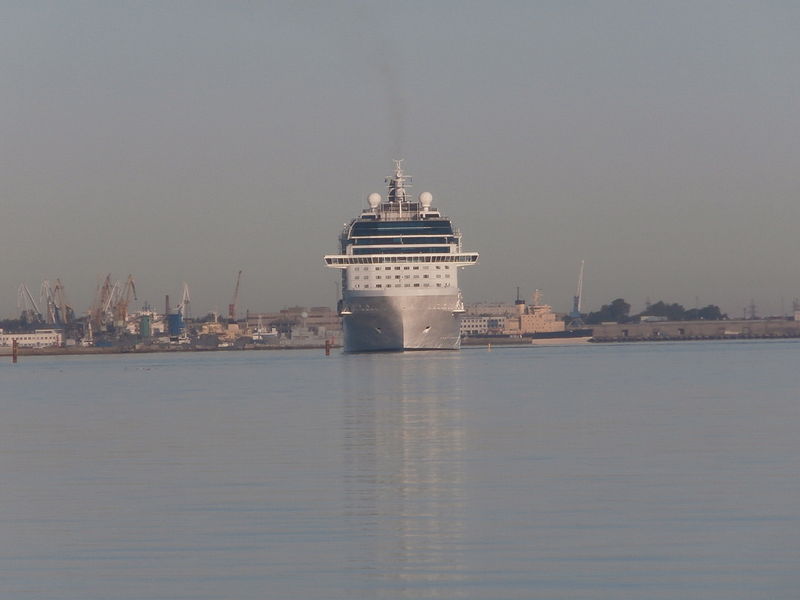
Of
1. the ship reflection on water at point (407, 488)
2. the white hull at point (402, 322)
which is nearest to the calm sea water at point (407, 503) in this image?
the ship reflection on water at point (407, 488)

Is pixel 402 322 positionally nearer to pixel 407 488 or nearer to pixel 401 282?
pixel 401 282

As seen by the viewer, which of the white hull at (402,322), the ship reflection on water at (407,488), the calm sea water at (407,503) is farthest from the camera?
the white hull at (402,322)

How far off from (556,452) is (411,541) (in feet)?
40.7

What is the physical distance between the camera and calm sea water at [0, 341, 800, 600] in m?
16.4

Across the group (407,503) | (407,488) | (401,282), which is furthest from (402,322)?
(407,503)

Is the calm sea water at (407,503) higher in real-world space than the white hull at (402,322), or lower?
lower

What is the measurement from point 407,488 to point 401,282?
288 ft

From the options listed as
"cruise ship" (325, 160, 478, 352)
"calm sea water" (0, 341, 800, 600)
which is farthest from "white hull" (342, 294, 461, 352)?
"calm sea water" (0, 341, 800, 600)

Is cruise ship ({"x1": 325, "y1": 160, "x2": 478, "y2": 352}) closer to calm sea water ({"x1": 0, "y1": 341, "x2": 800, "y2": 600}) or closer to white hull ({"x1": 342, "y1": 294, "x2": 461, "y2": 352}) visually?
white hull ({"x1": 342, "y1": 294, "x2": 461, "y2": 352})

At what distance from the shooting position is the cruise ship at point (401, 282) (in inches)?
4380

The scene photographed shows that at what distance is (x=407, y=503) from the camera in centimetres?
2273

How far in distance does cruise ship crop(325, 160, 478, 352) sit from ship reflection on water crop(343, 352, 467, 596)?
190ft

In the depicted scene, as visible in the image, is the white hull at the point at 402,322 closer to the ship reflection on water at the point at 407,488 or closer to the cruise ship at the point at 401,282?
the cruise ship at the point at 401,282

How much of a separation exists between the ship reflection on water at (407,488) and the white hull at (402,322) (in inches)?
2254
